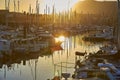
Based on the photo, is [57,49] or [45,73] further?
[57,49]

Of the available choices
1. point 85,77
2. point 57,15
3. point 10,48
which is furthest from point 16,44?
point 57,15

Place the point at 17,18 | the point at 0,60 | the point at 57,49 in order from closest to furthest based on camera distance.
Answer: the point at 0,60
the point at 57,49
the point at 17,18

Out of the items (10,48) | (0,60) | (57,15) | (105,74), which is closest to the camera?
(105,74)

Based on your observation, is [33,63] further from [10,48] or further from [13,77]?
[13,77]

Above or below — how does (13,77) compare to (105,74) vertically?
below

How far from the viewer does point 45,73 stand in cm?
2770

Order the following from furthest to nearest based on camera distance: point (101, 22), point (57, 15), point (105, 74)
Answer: point (101, 22), point (57, 15), point (105, 74)

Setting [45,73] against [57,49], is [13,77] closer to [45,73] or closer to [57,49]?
[45,73]

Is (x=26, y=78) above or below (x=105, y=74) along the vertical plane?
below

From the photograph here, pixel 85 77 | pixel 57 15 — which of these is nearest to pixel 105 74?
pixel 85 77

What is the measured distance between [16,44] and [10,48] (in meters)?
1.83

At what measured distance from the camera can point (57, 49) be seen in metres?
46.2

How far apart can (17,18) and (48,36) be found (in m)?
35.5

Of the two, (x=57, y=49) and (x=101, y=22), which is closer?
(x=57, y=49)
